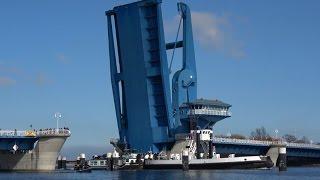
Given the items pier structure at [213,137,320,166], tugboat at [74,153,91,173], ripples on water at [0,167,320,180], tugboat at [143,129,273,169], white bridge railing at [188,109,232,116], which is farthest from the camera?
pier structure at [213,137,320,166]

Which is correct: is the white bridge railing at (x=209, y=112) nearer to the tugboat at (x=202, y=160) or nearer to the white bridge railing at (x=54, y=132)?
the tugboat at (x=202, y=160)

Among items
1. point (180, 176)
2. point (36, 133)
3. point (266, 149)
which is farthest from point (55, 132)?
point (266, 149)

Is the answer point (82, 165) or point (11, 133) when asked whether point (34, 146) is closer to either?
point (11, 133)

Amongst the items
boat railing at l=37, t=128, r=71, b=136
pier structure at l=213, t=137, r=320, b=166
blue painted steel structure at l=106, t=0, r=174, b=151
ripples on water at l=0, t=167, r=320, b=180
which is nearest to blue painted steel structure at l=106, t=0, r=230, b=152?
blue painted steel structure at l=106, t=0, r=174, b=151

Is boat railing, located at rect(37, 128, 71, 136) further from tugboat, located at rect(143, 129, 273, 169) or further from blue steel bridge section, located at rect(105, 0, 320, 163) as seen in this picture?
tugboat, located at rect(143, 129, 273, 169)

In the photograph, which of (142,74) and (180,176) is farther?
(142,74)

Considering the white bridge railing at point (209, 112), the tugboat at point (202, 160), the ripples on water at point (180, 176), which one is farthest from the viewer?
the white bridge railing at point (209, 112)

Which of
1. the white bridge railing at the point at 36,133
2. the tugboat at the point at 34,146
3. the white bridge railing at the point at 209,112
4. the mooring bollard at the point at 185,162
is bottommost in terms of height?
the mooring bollard at the point at 185,162

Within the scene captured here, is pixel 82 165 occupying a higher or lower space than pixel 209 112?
lower

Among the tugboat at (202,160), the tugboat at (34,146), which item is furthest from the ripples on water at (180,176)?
the tugboat at (34,146)

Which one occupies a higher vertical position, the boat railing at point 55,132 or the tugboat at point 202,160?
the boat railing at point 55,132

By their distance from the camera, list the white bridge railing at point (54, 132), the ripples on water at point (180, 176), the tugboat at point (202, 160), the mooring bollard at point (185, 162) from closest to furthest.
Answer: the ripples on water at point (180, 176), the mooring bollard at point (185, 162), the tugboat at point (202, 160), the white bridge railing at point (54, 132)

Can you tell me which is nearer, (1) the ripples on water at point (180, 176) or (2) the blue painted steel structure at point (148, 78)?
(1) the ripples on water at point (180, 176)

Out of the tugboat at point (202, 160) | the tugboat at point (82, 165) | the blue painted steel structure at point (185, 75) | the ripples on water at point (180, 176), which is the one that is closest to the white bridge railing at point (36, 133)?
the tugboat at point (82, 165)
